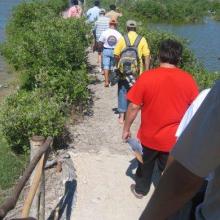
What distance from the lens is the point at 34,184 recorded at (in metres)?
4.16

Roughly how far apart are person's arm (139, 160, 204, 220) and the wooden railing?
3.62ft

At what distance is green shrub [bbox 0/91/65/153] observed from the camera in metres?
7.32

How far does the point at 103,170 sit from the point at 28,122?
3.73 feet

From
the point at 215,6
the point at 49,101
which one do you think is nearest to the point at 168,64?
the point at 49,101

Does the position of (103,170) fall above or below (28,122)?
below

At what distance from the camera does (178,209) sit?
171 cm

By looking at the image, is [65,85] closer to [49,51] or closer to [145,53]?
[49,51]

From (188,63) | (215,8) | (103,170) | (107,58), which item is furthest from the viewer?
(215,8)

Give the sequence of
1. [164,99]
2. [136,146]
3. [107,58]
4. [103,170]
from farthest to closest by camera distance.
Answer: [107,58] < [103,170] < [136,146] < [164,99]

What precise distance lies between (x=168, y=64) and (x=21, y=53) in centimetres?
562

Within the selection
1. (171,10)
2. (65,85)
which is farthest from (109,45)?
(171,10)

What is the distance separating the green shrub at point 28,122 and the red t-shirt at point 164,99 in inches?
93.5

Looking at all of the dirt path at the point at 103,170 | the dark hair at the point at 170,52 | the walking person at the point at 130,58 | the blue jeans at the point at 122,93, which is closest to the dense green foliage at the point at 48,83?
the dirt path at the point at 103,170

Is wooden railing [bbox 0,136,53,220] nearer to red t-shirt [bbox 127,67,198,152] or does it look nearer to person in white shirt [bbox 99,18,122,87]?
red t-shirt [bbox 127,67,198,152]
